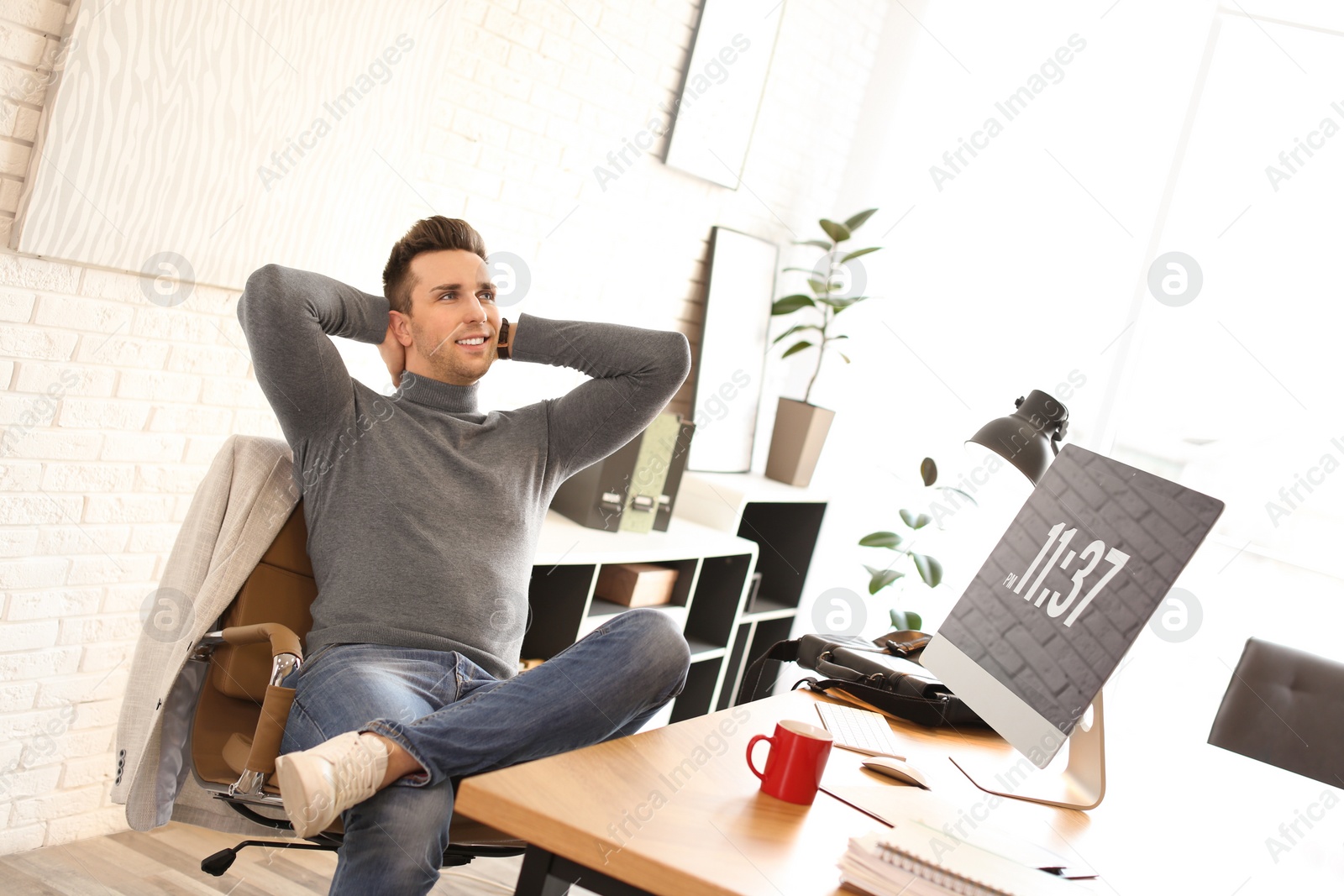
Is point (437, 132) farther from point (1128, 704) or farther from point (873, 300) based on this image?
point (1128, 704)

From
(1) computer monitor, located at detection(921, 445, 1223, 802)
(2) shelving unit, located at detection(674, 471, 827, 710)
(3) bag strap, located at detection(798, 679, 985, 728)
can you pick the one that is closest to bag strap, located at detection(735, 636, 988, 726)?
(3) bag strap, located at detection(798, 679, 985, 728)

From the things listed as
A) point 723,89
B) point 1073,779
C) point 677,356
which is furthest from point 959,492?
point 1073,779

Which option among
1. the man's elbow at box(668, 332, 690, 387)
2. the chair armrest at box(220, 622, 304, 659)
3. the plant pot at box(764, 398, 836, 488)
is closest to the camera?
the chair armrest at box(220, 622, 304, 659)

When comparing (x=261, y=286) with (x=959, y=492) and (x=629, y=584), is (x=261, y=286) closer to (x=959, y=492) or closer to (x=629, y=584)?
(x=629, y=584)

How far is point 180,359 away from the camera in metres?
2.28

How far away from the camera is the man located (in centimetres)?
137

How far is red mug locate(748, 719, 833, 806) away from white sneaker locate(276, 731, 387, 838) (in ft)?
1.61

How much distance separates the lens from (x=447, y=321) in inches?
82.4

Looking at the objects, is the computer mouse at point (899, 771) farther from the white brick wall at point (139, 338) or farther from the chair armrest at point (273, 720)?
the white brick wall at point (139, 338)

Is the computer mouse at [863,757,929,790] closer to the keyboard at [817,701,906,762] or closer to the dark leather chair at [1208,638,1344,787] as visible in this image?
the keyboard at [817,701,906,762]

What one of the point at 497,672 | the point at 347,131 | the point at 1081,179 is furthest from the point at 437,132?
the point at 1081,179

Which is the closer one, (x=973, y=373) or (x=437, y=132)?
(x=437, y=132)

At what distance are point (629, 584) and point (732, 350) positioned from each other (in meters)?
1.31

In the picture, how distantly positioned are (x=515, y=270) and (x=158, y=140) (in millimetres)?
1133
